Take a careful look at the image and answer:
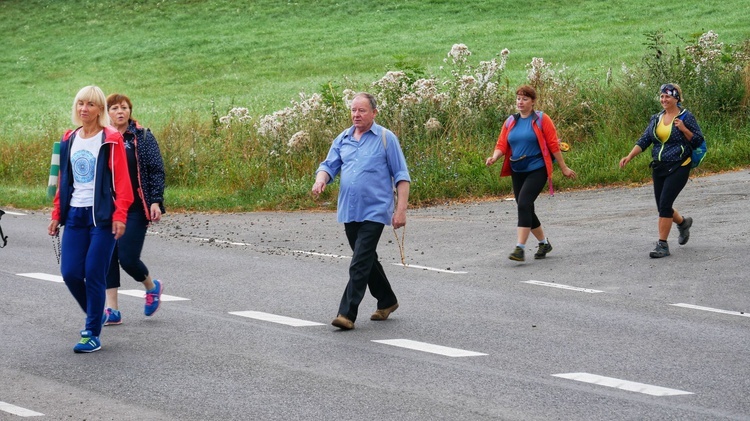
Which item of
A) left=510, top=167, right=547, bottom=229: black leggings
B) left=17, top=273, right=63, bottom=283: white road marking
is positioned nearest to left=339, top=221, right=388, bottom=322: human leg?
left=510, top=167, right=547, bottom=229: black leggings

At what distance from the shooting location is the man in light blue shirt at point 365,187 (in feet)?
31.6

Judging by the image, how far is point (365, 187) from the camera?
9.68m

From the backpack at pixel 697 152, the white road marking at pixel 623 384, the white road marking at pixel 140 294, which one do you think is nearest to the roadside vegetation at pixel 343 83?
the backpack at pixel 697 152

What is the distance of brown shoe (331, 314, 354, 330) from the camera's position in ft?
31.0

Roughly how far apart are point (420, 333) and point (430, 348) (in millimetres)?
598

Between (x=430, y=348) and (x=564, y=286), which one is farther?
(x=564, y=286)

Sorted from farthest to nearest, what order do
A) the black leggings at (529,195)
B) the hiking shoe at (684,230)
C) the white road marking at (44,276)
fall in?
the hiking shoe at (684,230)
the black leggings at (529,195)
the white road marking at (44,276)

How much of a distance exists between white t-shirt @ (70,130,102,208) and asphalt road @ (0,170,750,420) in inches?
43.4

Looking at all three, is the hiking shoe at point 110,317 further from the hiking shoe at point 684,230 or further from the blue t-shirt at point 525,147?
the hiking shoe at point 684,230

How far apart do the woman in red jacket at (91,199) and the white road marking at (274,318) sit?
5.20 feet

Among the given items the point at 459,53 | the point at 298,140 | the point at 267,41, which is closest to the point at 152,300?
the point at 298,140

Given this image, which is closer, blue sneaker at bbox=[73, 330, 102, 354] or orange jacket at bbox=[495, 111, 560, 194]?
blue sneaker at bbox=[73, 330, 102, 354]

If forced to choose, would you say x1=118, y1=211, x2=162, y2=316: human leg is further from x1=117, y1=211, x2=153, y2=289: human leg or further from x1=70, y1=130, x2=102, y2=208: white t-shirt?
x1=70, y1=130, x2=102, y2=208: white t-shirt

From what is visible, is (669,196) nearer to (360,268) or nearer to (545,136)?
(545,136)
